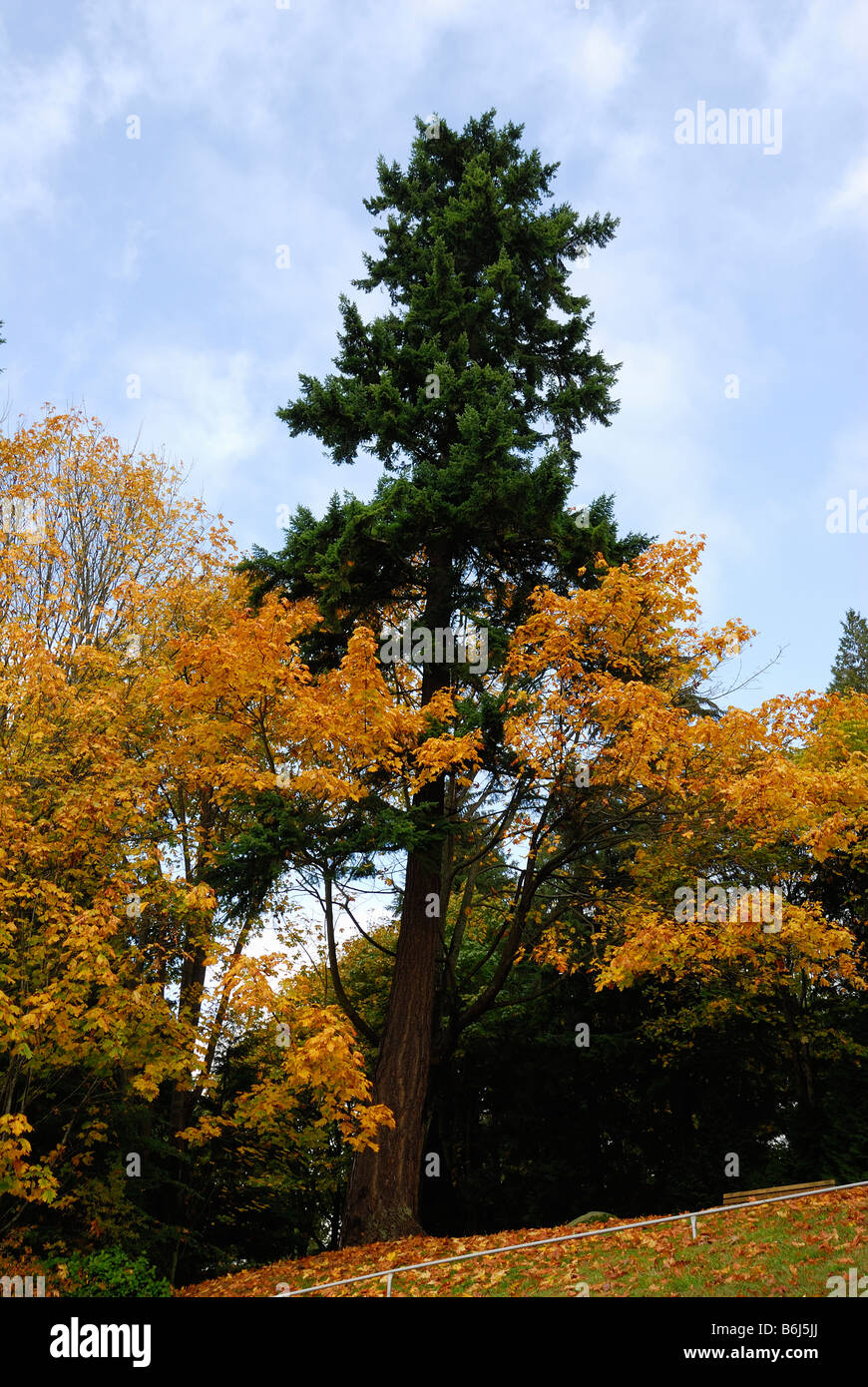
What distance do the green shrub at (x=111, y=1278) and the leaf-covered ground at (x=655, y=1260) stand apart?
1.80 m

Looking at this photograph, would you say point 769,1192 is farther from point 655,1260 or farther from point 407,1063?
point 407,1063

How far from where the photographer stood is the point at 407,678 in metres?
15.4

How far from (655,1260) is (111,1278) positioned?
17.7ft

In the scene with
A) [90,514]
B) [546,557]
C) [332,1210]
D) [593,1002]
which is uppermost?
[90,514]

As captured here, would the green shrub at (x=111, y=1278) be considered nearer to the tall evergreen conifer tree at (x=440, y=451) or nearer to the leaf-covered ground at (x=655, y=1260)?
the leaf-covered ground at (x=655, y=1260)

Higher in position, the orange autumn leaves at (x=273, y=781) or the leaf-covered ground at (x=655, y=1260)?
the orange autumn leaves at (x=273, y=781)

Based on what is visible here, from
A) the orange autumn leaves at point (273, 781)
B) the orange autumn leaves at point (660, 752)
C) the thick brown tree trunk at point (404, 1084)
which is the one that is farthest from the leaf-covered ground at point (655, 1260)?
the orange autumn leaves at point (660, 752)

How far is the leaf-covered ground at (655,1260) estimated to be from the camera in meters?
8.09

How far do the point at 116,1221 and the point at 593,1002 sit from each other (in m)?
10.0

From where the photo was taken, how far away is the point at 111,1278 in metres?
8.93

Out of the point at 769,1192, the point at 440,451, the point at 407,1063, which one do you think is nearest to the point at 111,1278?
the point at 407,1063

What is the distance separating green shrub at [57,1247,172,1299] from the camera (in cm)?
883

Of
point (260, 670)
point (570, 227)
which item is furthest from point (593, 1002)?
point (570, 227)
